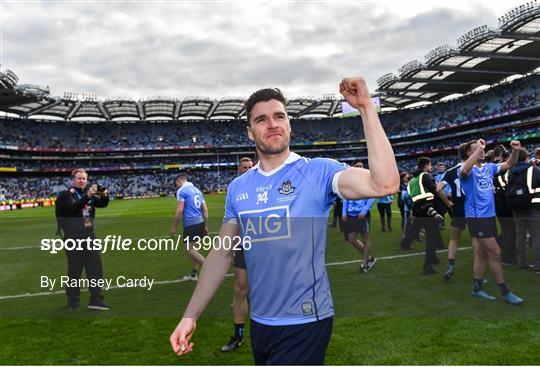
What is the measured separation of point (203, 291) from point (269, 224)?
0.55 metres

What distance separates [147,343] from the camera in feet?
17.3

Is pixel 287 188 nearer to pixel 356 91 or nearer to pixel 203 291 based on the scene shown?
pixel 356 91

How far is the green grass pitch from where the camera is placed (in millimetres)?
4680

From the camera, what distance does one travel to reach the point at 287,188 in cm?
223

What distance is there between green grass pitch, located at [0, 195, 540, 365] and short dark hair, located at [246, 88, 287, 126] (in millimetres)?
3318

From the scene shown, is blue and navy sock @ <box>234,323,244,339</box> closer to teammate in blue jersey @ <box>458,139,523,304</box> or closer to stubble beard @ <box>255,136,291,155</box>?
stubble beard @ <box>255,136,291,155</box>

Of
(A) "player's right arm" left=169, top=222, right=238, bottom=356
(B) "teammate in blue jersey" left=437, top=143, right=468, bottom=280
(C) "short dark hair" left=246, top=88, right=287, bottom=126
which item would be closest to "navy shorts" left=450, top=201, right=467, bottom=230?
(B) "teammate in blue jersey" left=437, top=143, right=468, bottom=280

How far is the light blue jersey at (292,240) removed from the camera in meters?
2.18

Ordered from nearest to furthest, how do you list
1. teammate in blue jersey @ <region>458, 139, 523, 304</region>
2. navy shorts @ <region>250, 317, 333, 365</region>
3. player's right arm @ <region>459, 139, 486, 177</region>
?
1. navy shorts @ <region>250, 317, 333, 365</region>
2. player's right arm @ <region>459, 139, 486, 177</region>
3. teammate in blue jersey @ <region>458, 139, 523, 304</region>

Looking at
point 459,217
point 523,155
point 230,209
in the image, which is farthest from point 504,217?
point 230,209

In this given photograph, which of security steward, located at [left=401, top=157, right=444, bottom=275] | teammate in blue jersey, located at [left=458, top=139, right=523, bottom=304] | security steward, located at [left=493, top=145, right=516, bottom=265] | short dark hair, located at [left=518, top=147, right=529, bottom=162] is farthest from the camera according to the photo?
security steward, located at [left=493, top=145, right=516, bottom=265]

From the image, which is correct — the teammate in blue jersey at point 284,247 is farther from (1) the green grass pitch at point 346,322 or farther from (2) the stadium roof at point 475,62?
(2) the stadium roof at point 475,62

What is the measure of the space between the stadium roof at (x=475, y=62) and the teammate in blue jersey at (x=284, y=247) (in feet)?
131

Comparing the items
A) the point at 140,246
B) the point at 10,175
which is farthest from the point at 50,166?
the point at 140,246
